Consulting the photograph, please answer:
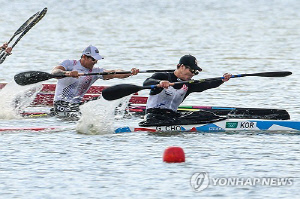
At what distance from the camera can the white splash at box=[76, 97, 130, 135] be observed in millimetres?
19719

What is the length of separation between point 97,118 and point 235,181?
5.54 m

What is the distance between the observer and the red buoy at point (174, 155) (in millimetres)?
16375

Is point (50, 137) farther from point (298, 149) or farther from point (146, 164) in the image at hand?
point (298, 149)

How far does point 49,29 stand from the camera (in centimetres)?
5488

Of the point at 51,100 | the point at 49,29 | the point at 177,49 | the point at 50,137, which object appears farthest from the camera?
the point at 49,29

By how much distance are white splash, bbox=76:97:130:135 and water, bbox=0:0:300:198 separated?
1.20 feet

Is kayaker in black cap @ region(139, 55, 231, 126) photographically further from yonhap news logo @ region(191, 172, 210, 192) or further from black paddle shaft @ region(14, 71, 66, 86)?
yonhap news logo @ region(191, 172, 210, 192)

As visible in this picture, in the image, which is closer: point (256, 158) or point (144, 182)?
point (144, 182)

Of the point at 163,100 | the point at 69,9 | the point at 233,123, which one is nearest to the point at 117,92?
the point at 163,100

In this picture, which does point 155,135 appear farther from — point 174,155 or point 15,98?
point 15,98

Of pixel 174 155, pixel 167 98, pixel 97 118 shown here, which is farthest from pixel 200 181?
pixel 97 118

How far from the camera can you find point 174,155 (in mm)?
16375

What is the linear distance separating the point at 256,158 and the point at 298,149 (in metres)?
1.24

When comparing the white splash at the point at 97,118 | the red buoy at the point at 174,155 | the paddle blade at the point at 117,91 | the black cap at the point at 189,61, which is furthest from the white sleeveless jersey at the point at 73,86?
the red buoy at the point at 174,155
